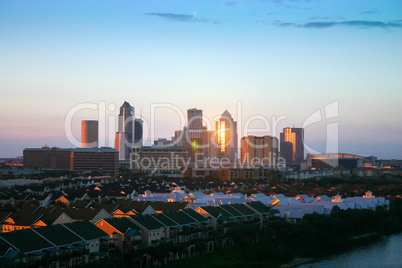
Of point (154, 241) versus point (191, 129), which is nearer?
point (154, 241)

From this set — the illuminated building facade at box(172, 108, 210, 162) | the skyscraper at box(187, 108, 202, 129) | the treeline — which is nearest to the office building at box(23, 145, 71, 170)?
the illuminated building facade at box(172, 108, 210, 162)

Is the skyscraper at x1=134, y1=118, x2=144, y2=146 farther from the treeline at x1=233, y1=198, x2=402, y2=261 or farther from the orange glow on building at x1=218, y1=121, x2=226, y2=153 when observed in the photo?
the treeline at x1=233, y1=198, x2=402, y2=261

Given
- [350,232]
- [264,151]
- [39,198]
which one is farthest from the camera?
[264,151]

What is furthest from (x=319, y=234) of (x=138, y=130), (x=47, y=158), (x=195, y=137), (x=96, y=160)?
(x=138, y=130)

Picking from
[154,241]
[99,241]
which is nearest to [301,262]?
[154,241]

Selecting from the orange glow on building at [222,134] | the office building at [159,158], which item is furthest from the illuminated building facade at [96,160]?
the orange glow on building at [222,134]

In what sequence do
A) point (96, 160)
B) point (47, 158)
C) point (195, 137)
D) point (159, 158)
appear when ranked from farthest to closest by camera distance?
point (195, 137), point (47, 158), point (159, 158), point (96, 160)

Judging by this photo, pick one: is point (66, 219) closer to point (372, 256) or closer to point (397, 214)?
point (372, 256)

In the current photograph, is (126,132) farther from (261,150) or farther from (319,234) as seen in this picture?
(319,234)
